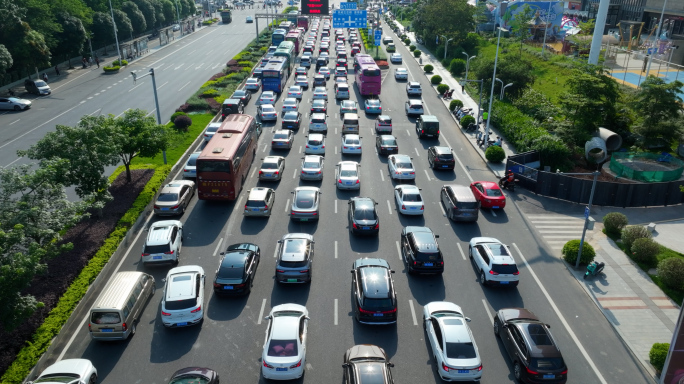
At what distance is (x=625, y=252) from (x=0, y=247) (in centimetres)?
3109

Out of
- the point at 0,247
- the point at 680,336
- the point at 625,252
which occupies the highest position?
the point at 0,247

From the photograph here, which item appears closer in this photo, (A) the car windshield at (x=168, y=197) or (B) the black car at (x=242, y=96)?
(A) the car windshield at (x=168, y=197)

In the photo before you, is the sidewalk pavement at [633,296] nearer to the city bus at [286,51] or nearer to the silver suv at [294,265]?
the silver suv at [294,265]

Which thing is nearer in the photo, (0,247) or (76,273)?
(0,247)

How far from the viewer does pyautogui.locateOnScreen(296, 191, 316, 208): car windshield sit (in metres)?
31.0

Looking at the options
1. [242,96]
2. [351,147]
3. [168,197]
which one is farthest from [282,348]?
[242,96]

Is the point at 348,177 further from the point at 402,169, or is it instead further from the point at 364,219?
the point at 364,219

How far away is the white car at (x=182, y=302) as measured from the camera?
21.4 metres

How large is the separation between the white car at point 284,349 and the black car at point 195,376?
1875 mm

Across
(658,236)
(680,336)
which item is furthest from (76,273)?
(658,236)

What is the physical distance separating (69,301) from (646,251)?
29.4 metres

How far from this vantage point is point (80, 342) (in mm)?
21109

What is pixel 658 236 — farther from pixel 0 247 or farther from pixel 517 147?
pixel 0 247

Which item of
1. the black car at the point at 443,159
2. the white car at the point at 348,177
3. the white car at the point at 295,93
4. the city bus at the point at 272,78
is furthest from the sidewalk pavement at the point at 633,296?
the city bus at the point at 272,78
